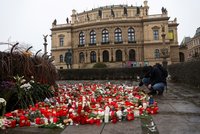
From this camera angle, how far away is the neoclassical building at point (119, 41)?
53.3 m

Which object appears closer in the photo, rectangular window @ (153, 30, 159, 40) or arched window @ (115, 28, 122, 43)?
rectangular window @ (153, 30, 159, 40)

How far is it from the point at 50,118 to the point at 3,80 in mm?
2063

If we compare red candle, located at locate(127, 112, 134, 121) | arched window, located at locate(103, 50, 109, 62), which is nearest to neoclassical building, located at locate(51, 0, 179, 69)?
arched window, located at locate(103, 50, 109, 62)

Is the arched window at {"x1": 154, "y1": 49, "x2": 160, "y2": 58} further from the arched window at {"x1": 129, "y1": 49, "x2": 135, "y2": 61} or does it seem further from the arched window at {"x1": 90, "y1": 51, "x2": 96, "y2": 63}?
the arched window at {"x1": 90, "y1": 51, "x2": 96, "y2": 63}

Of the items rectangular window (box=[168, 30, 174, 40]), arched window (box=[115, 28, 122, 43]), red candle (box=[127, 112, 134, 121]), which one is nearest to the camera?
red candle (box=[127, 112, 134, 121])

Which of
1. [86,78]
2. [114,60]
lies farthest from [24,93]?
[114,60]

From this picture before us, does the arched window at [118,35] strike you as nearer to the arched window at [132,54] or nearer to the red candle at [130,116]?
the arched window at [132,54]

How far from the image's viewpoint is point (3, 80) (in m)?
5.39

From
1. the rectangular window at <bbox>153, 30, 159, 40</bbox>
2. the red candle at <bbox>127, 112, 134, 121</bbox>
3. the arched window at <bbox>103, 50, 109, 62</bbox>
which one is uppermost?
the rectangular window at <bbox>153, 30, 159, 40</bbox>

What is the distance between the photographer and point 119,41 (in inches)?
2184

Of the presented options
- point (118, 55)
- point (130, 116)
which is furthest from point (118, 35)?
point (130, 116)

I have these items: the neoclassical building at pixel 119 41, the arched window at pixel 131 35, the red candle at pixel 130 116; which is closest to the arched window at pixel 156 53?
the neoclassical building at pixel 119 41

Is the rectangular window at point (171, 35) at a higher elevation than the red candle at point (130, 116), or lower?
higher

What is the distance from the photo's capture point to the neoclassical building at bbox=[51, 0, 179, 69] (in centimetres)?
5334
